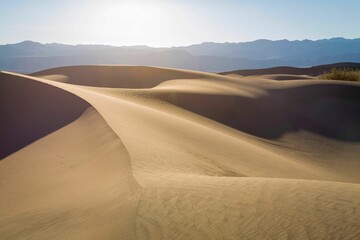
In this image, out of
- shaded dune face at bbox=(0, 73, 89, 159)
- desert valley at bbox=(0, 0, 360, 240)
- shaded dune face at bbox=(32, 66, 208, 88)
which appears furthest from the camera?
shaded dune face at bbox=(32, 66, 208, 88)

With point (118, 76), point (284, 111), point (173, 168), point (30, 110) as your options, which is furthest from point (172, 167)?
point (118, 76)

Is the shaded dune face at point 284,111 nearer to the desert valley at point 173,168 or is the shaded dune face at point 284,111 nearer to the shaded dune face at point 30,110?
the desert valley at point 173,168

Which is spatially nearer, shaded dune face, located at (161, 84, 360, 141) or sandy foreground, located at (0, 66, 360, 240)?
sandy foreground, located at (0, 66, 360, 240)

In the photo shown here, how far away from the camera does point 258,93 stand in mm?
19234

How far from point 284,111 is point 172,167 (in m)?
11.9

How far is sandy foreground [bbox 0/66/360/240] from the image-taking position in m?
3.62

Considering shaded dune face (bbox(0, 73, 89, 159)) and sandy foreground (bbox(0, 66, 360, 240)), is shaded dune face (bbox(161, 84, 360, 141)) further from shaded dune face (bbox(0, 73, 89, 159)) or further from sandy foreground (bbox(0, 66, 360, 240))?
shaded dune face (bbox(0, 73, 89, 159))

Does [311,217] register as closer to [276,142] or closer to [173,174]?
[173,174]

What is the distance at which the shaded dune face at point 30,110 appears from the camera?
31.2 ft

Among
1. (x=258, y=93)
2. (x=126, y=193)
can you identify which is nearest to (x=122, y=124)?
(x=126, y=193)

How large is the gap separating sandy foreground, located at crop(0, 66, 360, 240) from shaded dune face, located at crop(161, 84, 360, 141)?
7 cm

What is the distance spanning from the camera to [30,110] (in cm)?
1140

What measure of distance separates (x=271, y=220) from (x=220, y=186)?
1214 millimetres

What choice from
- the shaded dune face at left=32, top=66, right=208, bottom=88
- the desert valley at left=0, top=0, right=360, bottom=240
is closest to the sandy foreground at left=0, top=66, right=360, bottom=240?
the desert valley at left=0, top=0, right=360, bottom=240
